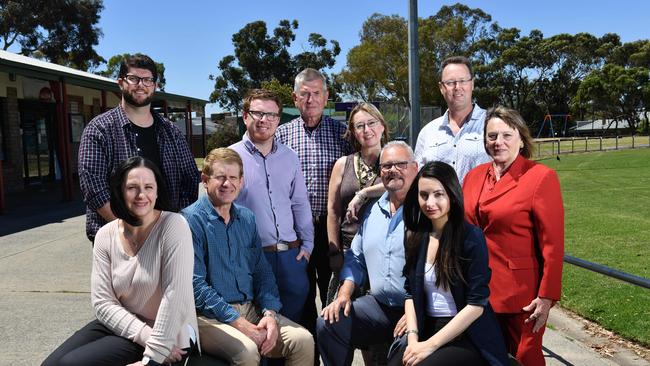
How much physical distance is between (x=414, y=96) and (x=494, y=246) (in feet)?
18.3

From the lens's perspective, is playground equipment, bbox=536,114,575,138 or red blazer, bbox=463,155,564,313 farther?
playground equipment, bbox=536,114,575,138

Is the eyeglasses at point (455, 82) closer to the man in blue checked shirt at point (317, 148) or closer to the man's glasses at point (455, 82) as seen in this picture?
the man's glasses at point (455, 82)

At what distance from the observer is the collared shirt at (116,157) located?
11.5 feet

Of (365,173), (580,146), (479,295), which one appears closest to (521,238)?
(479,295)

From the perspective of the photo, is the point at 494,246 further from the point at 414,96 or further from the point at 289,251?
the point at 414,96

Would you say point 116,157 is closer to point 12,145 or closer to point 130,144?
point 130,144

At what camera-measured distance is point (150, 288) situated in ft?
9.98

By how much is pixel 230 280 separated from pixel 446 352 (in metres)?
1.24

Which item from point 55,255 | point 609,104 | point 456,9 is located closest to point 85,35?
point 456,9

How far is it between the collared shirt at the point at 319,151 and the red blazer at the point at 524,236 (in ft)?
4.53

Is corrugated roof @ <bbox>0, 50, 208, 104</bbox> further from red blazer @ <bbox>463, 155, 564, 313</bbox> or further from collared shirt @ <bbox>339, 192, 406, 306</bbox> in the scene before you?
red blazer @ <bbox>463, 155, 564, 313</bbox>

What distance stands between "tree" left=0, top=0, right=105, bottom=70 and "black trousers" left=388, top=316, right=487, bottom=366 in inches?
1758

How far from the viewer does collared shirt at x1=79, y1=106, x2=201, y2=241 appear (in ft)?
11.5

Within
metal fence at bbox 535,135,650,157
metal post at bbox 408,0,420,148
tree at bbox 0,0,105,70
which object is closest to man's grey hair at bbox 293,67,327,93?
metal post at bbox 408,0,420,148
